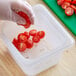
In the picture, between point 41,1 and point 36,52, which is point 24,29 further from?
point 41,1

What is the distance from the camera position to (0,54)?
858 mm

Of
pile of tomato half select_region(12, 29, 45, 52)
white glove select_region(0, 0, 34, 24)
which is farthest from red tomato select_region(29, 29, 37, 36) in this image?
white glove select_region(0, 0, 34, 24)

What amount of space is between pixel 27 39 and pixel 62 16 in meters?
0.22

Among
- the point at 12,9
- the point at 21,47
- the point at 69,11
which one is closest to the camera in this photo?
the point at 12,9

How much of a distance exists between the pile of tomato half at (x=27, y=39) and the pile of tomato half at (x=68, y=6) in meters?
0.19

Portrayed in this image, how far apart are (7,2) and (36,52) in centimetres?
26

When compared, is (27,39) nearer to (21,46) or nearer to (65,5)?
(21,46)

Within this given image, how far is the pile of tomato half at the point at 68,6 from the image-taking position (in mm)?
990

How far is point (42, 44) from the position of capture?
880 mm

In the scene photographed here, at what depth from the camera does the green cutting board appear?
958 millimetres

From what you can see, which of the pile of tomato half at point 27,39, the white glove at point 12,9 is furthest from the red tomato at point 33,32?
the white glove at point 12,9

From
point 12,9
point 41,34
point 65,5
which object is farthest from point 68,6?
point 12,9

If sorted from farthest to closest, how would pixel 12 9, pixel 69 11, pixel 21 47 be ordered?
pixel 69 11
pixel 21 47
pixel 12 9

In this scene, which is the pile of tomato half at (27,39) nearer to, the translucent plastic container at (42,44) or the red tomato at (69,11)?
the translucent plastic container at (42,44)
